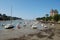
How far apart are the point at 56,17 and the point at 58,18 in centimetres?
202

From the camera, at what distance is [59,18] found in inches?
5000

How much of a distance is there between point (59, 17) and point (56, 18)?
138 inches

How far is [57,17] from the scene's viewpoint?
12631cm

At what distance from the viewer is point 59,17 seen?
125688mm

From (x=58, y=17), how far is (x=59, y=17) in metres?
0.92

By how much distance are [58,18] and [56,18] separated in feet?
7.18

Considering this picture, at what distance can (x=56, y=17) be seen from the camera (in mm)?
127000

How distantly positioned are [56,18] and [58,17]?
3.06 m

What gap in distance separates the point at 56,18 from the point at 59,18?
9.22 ft

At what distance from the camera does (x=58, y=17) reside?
126 m

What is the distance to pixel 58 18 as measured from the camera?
126688 mm

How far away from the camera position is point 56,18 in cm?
12825

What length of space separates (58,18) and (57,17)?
1.40 m

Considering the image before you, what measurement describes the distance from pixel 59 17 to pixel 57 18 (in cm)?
238
